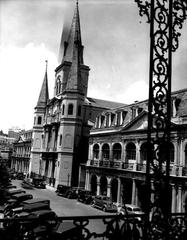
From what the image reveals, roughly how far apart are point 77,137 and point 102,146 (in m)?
8.72

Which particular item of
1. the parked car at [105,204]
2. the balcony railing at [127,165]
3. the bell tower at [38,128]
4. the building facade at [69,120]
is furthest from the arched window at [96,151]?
the bell tower at [38,128]

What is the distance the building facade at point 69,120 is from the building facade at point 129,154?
17.1 feet

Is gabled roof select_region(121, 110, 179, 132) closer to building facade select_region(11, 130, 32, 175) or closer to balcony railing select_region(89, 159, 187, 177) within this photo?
balcony railing select_region(89, 159, 187, 177)

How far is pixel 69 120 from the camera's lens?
47.6 metres

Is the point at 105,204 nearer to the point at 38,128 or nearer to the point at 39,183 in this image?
the point at 39,183

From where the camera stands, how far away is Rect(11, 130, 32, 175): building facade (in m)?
76.0

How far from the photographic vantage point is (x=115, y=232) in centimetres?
499

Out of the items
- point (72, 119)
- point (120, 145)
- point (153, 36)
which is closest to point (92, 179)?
point (120, 145)

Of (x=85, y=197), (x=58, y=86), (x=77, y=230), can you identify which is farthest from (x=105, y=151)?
(x=77, y=230)

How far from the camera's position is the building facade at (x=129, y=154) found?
26369mm

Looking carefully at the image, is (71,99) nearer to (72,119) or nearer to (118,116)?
(72,119)

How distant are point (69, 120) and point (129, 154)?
16573 mm

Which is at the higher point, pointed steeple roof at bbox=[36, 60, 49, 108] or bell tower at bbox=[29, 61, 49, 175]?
pointed steeple roof at bbox=[36, 60, 49, 108]

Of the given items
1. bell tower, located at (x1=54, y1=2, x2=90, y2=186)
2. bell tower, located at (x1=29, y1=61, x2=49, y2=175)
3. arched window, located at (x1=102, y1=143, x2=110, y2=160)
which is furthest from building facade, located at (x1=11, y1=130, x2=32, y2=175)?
arched window, located at (x1=102, y1=143, x2=110, y2=160)
